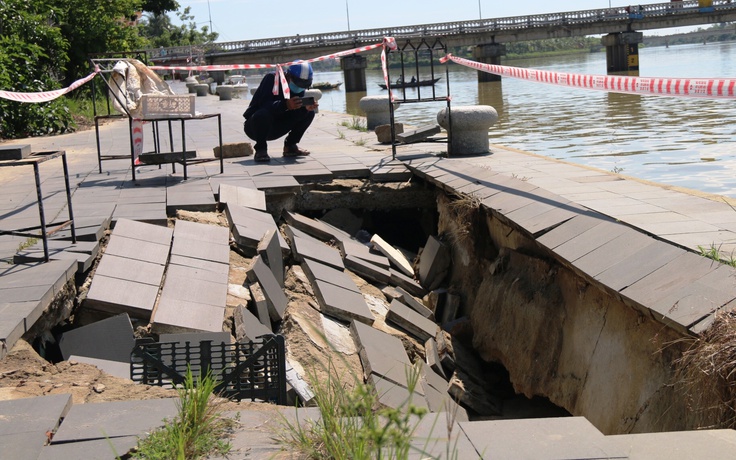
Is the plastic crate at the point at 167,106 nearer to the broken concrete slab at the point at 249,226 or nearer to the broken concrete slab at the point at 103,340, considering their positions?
the broken concrete slab at the point at 249,226

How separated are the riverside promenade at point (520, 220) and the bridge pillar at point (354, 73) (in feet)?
144

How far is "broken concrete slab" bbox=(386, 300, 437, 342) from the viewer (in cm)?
682

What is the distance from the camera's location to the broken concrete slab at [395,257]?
28.0ft

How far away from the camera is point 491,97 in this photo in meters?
35.0

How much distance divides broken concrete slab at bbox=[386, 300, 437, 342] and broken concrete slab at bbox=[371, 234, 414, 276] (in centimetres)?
145

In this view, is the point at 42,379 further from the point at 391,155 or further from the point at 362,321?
the point at 391,155

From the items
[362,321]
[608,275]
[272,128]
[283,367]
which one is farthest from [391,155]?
[283,367]

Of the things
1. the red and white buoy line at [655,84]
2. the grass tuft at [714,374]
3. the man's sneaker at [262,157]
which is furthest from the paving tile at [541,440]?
the man's sneaker at [262,157]

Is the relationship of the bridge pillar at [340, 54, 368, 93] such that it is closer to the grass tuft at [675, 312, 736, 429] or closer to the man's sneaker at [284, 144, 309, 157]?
the man's sneaker at [284, 144, 309, 157]

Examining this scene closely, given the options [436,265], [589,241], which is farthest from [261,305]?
[436,265]

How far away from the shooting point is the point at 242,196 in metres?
8.21

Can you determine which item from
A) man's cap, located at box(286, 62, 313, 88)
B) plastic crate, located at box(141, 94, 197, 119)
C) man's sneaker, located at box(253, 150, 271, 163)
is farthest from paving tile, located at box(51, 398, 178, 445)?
man's cap, located at box(286, 62, 313, 88)

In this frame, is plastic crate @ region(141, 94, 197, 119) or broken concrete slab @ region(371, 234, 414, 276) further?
plastic crate @ region(141, 94, 197, 119)

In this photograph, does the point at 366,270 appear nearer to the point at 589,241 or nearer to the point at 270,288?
the point at 270,288
